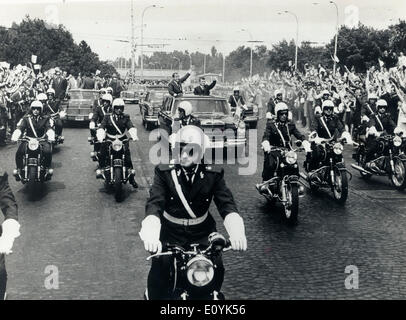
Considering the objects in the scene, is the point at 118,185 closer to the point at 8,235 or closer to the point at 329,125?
the point at 329,125

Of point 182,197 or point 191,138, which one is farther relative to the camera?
point 182,197

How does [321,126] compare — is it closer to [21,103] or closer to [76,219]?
[76,219]

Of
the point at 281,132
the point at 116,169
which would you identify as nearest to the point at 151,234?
the point at 281,132

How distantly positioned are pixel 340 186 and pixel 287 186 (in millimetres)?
1731

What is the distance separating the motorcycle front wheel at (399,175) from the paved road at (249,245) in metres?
0.24

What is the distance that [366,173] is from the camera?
14.8 m

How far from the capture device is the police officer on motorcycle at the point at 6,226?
481 centimetres

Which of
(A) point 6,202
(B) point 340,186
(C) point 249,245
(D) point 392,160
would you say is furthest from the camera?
(D) point 392,160

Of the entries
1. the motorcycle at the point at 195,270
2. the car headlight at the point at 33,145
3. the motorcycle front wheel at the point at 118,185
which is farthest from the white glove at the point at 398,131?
the motorcycle at the point at 195,270

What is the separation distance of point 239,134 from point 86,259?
10.8 metres

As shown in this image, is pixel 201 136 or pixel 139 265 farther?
pixel 139 265

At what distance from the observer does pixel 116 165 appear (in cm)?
1224

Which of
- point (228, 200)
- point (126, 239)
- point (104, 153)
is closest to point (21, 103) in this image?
point (104, 153)
